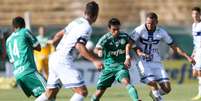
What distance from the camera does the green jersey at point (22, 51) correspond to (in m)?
16.9

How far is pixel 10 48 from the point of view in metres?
17.1

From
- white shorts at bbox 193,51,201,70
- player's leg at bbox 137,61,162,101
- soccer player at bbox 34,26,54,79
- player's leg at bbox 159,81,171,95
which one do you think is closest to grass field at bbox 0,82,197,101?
white shorts at bbox 193,51,201,70

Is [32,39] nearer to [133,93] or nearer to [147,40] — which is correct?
[133,93]

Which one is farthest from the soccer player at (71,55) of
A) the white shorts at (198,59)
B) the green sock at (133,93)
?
the white shorts at (198,59)

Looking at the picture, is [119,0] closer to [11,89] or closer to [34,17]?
[34,17]

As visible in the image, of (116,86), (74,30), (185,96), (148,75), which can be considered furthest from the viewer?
(116,86)

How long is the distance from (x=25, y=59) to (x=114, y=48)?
2772mm

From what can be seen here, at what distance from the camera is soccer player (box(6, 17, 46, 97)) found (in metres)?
16.8

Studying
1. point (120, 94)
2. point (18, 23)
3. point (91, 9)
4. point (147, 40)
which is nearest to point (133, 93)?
point (147, 40)

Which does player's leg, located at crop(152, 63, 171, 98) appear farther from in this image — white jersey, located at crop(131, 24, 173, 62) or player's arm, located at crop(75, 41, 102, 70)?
player's arm, located at crop(75, 41, 102, 70)

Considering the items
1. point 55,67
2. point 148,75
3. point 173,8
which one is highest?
point 55,67

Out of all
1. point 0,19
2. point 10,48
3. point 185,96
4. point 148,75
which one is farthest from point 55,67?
point 0,19

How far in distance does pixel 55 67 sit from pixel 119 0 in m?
27.0

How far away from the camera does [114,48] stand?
1912 cm
